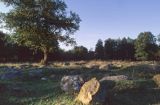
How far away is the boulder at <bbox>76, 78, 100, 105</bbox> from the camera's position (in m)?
17.6

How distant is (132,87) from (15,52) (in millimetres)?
65903

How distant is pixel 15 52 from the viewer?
8381 centimetres

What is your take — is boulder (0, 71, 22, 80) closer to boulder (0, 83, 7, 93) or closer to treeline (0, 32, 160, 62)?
boulder (0, 83, 7, 93)

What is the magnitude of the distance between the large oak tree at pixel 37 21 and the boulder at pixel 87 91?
3241 centimetres

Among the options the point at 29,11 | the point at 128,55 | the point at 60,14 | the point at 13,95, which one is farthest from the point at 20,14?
the point at 128,55

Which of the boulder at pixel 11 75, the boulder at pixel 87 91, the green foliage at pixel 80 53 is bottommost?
the boulder at pixel 87 91

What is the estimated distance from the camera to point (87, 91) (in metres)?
17.8

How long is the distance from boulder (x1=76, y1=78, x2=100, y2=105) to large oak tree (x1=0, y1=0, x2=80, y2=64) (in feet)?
106

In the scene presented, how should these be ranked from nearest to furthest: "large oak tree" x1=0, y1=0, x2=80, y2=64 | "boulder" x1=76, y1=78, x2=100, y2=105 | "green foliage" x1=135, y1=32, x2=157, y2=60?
"boulder" x1=76, y1=78, x2=100, y2=105 → "large oak tree" x1=0, y1=0, x2=80, y2=64 → "green foliage" x1=135, y1=32, x2=157, y2=60

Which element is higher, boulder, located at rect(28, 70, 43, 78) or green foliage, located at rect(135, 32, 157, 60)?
green foliage, located at rect(135, 32, 157, 60)

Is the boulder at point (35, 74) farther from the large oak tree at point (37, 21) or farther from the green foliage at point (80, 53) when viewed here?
the green foliage at point (80, 53)

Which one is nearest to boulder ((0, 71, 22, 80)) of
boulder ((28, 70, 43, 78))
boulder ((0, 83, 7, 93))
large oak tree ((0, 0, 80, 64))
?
boulder ((28, 70, 43, 78))

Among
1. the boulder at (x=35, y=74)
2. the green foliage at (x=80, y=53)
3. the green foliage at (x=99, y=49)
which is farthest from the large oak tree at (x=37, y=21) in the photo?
the green foliage at (x=99, y=49)

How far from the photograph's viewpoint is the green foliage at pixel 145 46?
5049 inches
